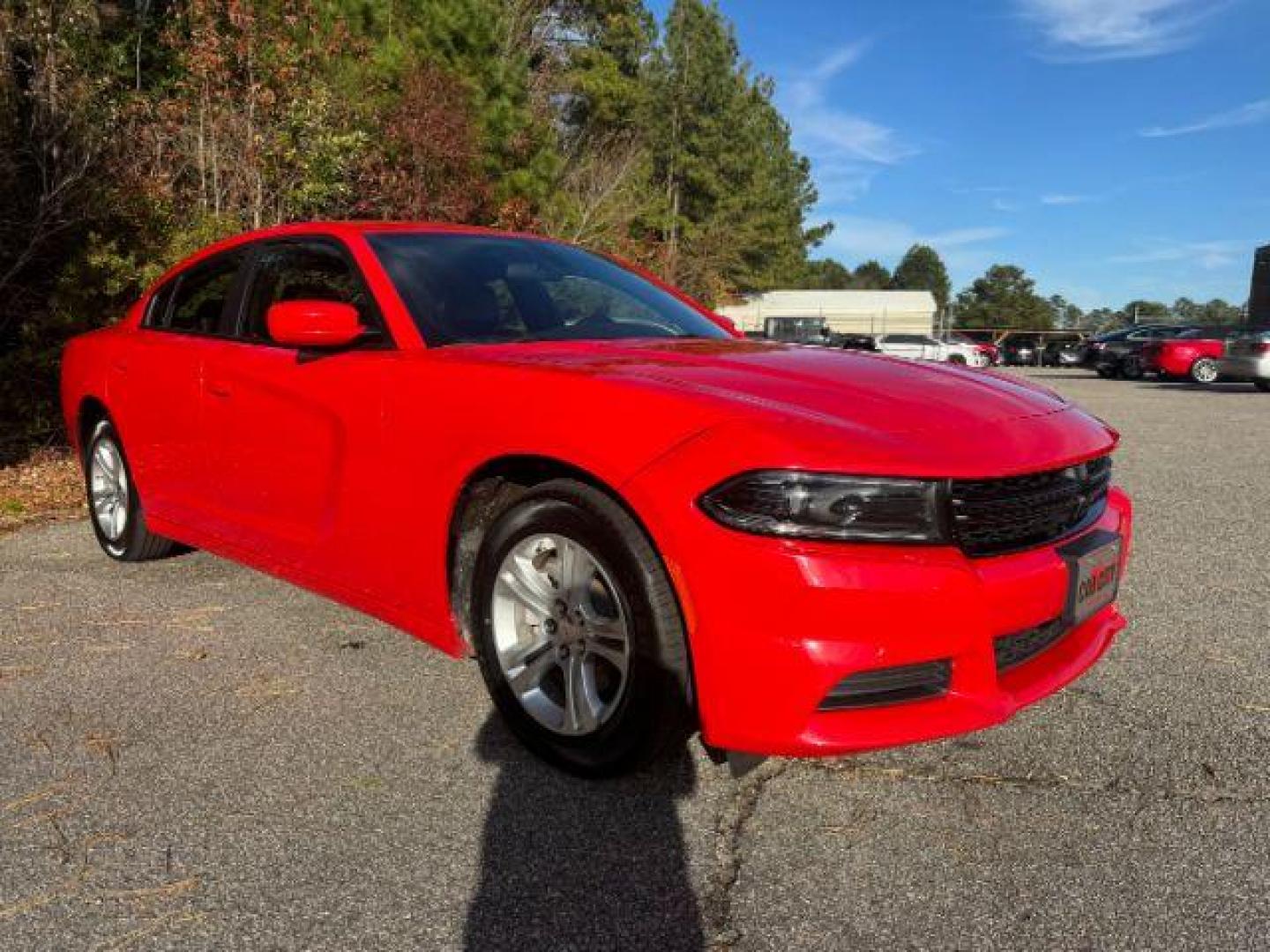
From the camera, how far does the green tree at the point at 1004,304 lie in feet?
373

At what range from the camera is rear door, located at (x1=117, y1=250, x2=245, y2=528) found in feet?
12.6

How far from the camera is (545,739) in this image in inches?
102

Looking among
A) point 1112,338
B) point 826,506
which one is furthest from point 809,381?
point 1112,338

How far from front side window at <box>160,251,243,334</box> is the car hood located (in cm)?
155

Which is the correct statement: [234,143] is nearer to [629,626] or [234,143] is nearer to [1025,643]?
[629,626]

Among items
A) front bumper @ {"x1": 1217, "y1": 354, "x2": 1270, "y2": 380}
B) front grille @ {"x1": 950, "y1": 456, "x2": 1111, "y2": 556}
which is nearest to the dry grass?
front grille @ {"x1": 950, "y1": 456, "x2": 1111, "y2": 556}

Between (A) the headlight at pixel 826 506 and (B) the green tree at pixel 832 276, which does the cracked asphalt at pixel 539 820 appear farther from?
(B) the green tree at pixel 832 276

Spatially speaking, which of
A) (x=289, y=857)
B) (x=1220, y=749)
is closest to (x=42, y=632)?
(x=289, y=857)

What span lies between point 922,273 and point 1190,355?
15969 cm

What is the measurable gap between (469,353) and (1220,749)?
2438 millimetres

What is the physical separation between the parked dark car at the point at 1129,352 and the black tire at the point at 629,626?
2537 centimetres

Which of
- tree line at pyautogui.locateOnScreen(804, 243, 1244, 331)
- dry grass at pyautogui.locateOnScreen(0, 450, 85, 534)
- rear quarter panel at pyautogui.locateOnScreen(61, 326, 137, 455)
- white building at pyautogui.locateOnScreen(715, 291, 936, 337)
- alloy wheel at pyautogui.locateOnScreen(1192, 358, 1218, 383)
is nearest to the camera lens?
rear quarter panel at pyautogui.locateOnScreen(61, 326, 137, 455)

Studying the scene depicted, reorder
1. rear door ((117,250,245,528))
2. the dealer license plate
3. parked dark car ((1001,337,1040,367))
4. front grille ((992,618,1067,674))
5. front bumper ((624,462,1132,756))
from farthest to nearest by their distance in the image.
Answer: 1. parked dark car ((1001,337,1040,367))
2. rear door ((117,250,245,528))
3. the dealer license plate
4. front grille ((992,618,1067,674))
5. front bumper ((624,462,1132,756))

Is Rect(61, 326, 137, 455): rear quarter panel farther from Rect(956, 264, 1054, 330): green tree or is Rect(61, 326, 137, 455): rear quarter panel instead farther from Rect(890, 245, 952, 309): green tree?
Rect(890, 245, 952, 309): green tree
